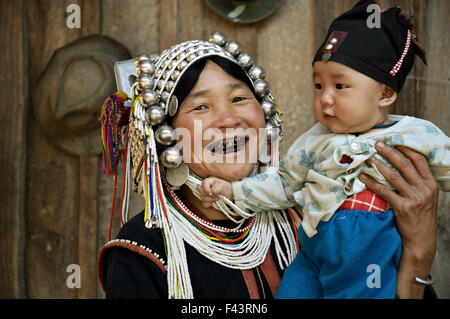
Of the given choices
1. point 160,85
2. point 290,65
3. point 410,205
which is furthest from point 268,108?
point 290,65

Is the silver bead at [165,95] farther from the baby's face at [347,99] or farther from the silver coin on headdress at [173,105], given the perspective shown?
the baby's face at [347,99]

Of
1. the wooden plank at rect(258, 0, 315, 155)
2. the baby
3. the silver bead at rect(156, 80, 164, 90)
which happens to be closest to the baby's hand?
the baby

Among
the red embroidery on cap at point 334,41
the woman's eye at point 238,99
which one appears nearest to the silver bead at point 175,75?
the woman's eye at point 238,99

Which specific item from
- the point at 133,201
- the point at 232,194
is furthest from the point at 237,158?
the point at 133,201

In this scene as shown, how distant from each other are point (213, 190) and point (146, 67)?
556mm

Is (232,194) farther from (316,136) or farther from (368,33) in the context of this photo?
(368,33)

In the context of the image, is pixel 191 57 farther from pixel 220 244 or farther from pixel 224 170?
pixel 220 244

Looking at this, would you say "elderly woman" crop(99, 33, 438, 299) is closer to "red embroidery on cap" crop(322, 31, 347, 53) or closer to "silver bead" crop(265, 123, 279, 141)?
"silver bead" crop(265, 123, 279, 141)

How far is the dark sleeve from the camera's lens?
1.84 m

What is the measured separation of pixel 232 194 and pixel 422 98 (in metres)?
1.51

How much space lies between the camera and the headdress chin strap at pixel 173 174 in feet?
6.52

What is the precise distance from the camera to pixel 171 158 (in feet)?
6.62

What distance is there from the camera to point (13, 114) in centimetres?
334

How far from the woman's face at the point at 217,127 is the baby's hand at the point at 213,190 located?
33 mm
